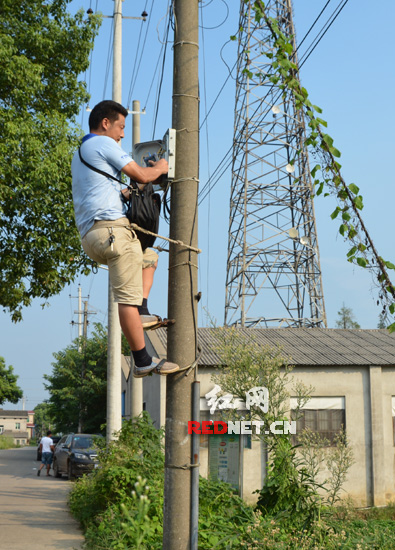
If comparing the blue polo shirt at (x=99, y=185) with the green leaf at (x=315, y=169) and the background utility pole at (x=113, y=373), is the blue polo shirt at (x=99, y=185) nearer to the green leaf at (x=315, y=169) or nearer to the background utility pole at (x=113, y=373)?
the green leaf at (x=315, y=169)

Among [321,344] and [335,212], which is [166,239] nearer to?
[335,212]

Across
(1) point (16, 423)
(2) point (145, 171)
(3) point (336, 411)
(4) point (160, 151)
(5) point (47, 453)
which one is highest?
(4) point (160, 151)

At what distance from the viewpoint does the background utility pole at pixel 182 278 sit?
13.9 ft

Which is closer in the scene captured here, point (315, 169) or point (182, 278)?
point (182, 278)

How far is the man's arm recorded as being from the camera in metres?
4.27

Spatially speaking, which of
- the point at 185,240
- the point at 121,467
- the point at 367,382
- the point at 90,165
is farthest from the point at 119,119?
the point at 367,382

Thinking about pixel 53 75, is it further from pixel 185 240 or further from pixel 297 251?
pixel 297 251

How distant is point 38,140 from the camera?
488 inches

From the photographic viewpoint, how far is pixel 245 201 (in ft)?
87.5

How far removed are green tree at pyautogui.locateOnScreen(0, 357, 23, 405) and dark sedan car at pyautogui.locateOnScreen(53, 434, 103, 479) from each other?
4088 centimetres

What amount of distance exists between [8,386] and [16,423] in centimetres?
10191

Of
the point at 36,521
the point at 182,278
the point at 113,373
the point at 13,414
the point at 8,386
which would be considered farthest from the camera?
the point at 13,414

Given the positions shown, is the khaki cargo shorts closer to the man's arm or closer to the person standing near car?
the man's arm

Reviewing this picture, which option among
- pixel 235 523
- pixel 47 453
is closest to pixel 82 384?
pixel 47 453
